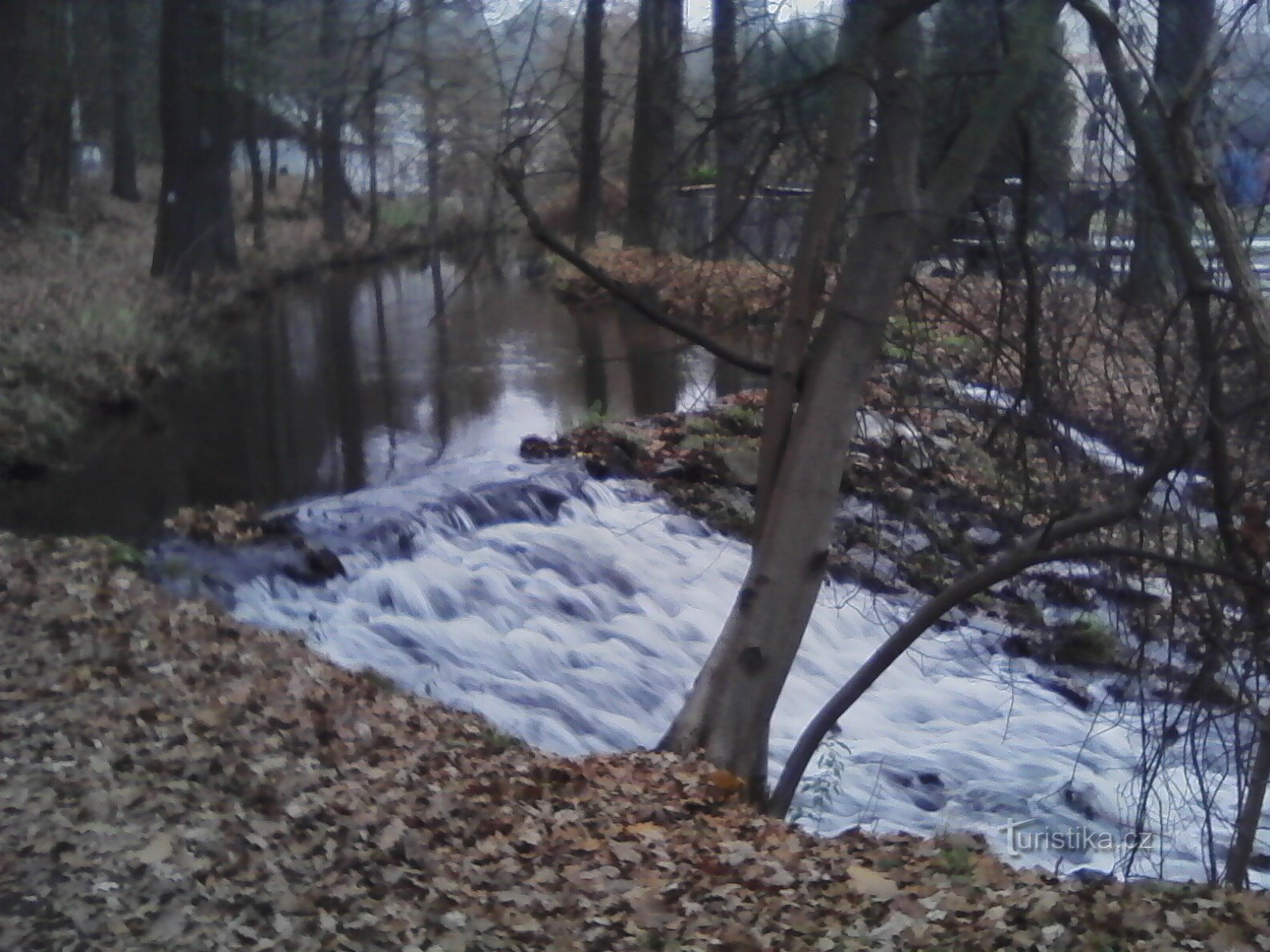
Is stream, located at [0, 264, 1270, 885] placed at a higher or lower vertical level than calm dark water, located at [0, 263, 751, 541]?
lower

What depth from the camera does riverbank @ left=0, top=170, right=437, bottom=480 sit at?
608 inches

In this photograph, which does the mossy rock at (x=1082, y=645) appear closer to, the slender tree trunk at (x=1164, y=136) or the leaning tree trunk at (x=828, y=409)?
the leaning tree trunk at (x=828, y=409)

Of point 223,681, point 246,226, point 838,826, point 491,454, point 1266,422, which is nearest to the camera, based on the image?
point 1266,422

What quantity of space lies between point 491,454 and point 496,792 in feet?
31.7

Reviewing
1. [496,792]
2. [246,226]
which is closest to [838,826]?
[496,792]

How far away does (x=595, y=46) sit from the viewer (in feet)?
29.0

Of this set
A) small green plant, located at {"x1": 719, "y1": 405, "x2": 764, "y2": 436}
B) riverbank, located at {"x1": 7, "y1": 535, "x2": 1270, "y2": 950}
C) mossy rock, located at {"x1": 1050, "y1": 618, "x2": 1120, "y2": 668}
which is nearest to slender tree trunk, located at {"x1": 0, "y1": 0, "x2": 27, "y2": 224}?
small green plant, located at {"x1": 719, "y1": 405, "x2": 764, "y2": 436}

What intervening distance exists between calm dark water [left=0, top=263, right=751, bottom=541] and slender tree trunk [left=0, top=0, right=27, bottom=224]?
4371 millimetres

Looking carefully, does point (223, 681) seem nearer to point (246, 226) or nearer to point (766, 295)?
point (766, 295)

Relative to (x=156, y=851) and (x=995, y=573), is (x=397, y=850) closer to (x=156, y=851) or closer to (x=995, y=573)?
(x=156, y=851)

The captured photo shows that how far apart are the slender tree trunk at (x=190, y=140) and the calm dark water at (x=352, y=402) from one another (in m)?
1.66

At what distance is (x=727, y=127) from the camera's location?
885cm

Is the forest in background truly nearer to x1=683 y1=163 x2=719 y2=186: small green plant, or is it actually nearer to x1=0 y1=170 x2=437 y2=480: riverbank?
x1=683 y1=163 x2=719 y2=186: small green plant

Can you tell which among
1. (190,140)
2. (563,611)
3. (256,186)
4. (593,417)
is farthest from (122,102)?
(563,611)
